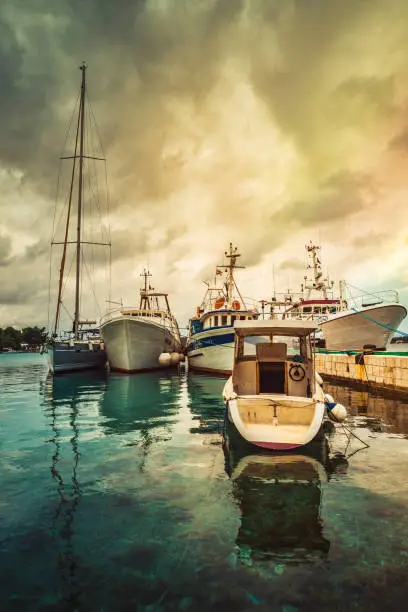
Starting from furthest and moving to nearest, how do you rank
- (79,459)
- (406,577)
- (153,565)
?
1. (79,459)
2. (153,565)
3. (406,577)

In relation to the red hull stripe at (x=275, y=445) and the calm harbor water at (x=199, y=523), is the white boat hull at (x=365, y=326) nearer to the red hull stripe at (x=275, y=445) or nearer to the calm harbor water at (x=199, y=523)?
the calm harbor water at (x=199, y=523)

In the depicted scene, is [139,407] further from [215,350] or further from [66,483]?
[215,350]

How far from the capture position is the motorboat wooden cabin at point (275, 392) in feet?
29.3

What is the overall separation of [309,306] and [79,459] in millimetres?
41623

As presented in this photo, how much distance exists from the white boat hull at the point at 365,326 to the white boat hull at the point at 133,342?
53.5 ft

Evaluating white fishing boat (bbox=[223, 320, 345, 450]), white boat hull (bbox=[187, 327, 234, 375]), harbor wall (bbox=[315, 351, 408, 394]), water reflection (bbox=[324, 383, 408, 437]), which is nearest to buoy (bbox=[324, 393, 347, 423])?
white fishing boat (bbox=[223, 320, 345, 450])

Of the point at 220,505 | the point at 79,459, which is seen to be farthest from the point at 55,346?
the point at 220,505

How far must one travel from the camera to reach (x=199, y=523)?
19.0 ft

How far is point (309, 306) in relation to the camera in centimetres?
4722

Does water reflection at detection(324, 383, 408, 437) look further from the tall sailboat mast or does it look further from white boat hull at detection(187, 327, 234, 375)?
the tall sailboat mast

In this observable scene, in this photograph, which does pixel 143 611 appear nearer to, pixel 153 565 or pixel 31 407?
pixel 153 565

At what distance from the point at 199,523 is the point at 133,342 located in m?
27.4

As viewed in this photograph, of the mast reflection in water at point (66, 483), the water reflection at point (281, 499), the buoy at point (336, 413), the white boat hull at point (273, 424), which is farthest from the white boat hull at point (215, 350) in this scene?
the white boat hull at point (273, 424)

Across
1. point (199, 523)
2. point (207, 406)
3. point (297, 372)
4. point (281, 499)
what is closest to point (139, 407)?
point (207, 406)
